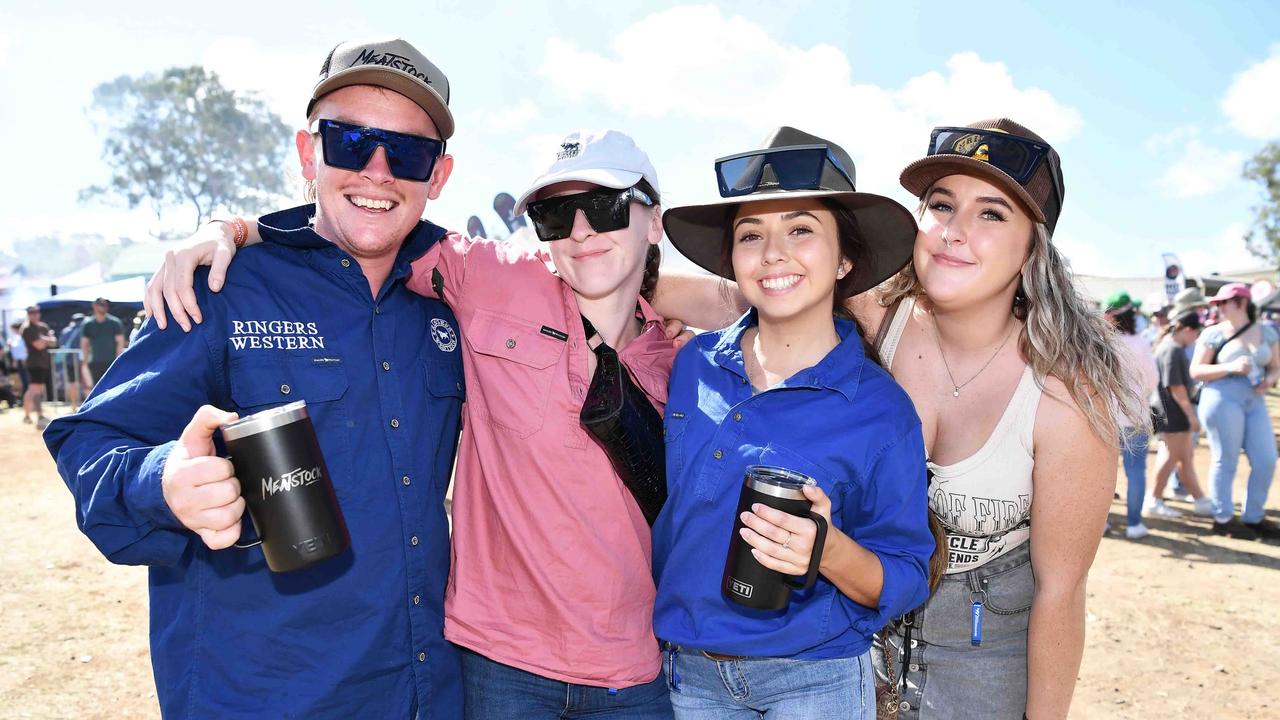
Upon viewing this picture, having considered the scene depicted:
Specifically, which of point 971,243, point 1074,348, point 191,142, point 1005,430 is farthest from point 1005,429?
point 191,142

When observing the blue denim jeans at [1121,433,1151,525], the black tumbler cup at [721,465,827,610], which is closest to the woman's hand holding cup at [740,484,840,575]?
the black tumbler cup at [721,465,827,610]

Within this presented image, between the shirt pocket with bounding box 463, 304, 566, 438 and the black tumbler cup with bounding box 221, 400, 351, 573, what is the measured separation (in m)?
0.79

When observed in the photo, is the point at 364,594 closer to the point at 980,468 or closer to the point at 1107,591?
the point at 980,468

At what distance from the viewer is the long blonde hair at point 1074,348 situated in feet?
7.81

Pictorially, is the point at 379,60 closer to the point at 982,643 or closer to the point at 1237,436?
the point at 982,643

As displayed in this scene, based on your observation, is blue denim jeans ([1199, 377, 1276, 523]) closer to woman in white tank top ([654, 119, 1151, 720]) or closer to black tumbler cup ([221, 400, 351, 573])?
woman in white tank top ([654, 119, 1151, 720])

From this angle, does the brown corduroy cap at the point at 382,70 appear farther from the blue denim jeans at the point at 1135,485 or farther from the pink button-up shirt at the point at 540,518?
the blue denim jeans at the point at 1135,485

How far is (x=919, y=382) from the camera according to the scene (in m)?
2.69

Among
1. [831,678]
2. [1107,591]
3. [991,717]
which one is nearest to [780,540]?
[831,678]

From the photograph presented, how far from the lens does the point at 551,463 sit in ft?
7.54

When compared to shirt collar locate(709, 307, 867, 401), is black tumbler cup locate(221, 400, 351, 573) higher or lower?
lower

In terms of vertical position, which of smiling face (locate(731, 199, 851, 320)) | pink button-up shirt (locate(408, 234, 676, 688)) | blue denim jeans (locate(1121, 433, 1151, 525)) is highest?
smiling face (locate(731, 199, 851, 320))

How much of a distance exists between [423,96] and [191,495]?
137 centimetres

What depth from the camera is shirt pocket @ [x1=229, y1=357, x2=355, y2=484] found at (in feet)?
6.89
